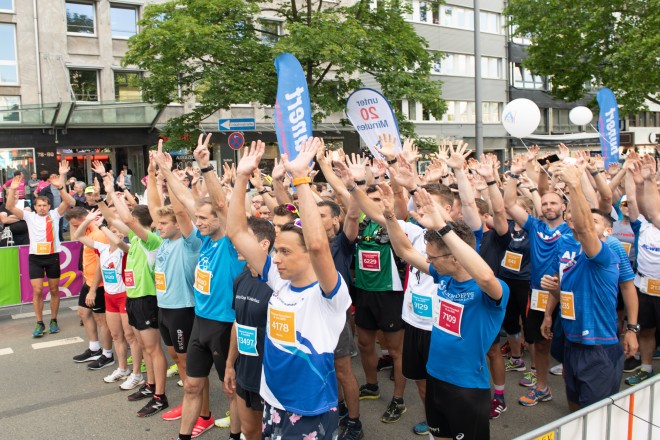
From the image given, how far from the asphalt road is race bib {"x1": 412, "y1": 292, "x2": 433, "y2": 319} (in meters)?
1.11

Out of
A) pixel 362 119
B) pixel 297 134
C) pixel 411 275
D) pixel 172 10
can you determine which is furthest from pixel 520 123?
pixel 172 10

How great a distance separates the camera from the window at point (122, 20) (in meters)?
23.7

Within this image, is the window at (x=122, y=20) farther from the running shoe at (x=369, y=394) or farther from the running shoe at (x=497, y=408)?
the running shoe at (x=497, y=408)

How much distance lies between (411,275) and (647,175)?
2.25 meters

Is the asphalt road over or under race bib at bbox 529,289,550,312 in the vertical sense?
under

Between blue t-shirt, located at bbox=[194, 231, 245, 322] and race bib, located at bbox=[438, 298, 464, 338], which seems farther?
blue t-shirt, located at bbox=[194, 231, 245, 322]

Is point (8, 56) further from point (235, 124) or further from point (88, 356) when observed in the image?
point (88, 356)

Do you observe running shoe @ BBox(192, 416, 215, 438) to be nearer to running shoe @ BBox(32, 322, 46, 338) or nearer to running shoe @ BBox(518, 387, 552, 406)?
running shoe @ BBox(518, 387, 552, 406)

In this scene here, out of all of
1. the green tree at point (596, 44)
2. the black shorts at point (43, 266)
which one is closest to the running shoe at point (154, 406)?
Result: the black shorts at point (43, 266)

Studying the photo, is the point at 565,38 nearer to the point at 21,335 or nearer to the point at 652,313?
the point at 652,313

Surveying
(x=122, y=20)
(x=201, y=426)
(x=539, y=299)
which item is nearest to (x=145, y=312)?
(x=201, y=426)

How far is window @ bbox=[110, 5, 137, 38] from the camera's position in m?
23.7

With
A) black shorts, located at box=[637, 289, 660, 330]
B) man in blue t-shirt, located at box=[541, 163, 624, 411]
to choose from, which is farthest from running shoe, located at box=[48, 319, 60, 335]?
black shorts, located at box=[637, 289, 660, 330]

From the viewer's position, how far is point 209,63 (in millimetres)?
16062
